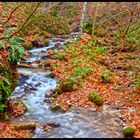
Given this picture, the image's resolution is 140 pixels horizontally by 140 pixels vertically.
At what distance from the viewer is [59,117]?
12.1m

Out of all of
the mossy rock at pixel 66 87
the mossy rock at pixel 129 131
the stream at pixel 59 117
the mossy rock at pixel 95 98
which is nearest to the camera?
the mossy rock at pixel 129 131

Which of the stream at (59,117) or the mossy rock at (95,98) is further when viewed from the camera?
the mossy rock at (95,98)

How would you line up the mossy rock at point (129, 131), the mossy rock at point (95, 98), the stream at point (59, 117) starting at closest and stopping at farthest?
1. the mossy rock at point (129, 131)
2. the stream at point (59, 117)
3. the mossy rock at point (95, 98)

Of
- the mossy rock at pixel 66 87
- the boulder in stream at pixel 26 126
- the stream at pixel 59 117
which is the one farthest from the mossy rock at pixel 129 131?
the mossy rock at pixel 66 87

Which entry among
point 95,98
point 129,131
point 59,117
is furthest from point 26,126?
point 95,98

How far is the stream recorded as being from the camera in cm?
1070

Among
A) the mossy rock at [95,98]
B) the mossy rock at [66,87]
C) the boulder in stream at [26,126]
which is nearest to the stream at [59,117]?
the boulder in stream at [26,126]

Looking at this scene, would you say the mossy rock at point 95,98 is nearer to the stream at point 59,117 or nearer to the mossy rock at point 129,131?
the stream at point 59,117

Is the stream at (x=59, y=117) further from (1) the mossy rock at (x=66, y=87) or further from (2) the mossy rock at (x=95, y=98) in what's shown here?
(1) the mossy rock at (x=66, y=87)

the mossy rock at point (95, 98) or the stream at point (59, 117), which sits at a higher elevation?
the mossy rock at point (95, 98)

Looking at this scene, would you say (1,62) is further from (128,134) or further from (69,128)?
(128,134)

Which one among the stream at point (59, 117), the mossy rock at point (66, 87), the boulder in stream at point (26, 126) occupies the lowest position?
the stream at point (59, 117)

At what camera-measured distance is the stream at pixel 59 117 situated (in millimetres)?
10695

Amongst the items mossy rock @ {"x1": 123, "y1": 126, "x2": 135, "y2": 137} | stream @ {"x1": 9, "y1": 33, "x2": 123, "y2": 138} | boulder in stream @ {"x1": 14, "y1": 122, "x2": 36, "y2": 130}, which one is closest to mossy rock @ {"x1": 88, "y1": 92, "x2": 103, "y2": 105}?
stream @ {"x1": 9, "y1": 33, "x2": 123, "y2": 138}
